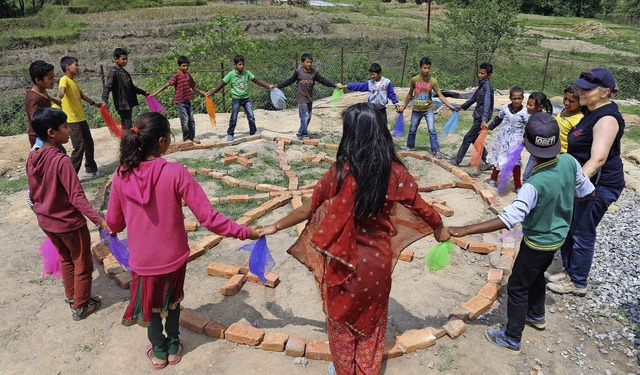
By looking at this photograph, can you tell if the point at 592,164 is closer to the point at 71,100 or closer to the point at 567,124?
the point at 567,124

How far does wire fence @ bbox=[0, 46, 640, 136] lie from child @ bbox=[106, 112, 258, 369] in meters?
10.4

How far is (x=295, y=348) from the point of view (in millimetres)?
3645

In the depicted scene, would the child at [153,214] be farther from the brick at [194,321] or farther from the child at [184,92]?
the child at [184,92]

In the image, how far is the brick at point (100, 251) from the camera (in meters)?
4.98

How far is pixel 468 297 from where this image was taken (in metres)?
4.57

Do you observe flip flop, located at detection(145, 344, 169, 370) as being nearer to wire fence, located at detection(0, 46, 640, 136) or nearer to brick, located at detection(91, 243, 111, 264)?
brick, located at detection(91, 243, 111, 264)

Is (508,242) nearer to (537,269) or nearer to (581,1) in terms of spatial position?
(537,269)

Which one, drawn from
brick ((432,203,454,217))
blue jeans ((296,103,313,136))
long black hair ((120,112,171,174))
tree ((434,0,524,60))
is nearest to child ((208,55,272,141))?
blue jeans ((296,103,313,136))

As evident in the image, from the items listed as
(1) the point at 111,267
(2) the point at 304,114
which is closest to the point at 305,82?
(2) the point at 304,114

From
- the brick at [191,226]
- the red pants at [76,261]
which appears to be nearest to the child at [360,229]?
the red pants at [76,261]

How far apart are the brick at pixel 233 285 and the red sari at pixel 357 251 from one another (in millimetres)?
1645

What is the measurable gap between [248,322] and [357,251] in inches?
74.2

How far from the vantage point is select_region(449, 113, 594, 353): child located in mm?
3127

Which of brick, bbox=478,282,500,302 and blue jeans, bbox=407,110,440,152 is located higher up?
blue jeans, bbox=407,110,440,152
